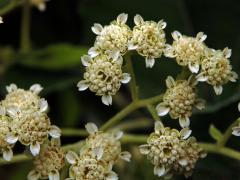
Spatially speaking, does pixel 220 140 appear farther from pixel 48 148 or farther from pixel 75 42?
pixel 75 42

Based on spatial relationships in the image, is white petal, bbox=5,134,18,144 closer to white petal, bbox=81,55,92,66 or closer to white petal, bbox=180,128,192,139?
white petal, bbox=81,55,92,66

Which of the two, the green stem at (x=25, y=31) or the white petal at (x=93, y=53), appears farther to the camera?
the green stem at (x=25, y=31)

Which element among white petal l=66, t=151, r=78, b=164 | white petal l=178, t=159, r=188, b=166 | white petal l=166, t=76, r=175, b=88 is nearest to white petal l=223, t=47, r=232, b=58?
white petal l=166, t=76, r=175, b=88

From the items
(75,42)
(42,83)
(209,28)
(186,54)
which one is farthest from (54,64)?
(186,54)

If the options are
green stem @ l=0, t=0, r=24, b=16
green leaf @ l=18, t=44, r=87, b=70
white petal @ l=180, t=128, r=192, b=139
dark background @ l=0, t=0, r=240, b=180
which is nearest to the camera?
white petal @ l=180, t=128, r=192, b=139

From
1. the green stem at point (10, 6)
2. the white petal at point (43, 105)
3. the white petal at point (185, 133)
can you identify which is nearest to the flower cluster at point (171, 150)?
the white petal at point (185, 133)

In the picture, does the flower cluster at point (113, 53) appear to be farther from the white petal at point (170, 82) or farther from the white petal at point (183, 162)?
the white petal at point (183, 162)

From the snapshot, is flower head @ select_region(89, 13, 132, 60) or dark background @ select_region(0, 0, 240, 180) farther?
dark background @ select_region(0, 0, 240, 180)
